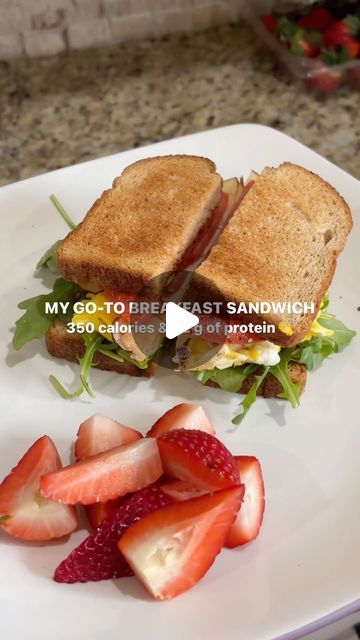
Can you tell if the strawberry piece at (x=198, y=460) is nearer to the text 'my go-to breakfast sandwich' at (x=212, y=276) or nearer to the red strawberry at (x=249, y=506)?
the red strawberry at (x=249, y=506)

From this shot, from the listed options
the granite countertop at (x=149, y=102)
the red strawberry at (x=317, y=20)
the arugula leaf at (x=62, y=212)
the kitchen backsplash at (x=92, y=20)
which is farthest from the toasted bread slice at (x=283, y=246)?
the kitchen backsplash at (x=92, y=20)

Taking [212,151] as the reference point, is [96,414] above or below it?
below

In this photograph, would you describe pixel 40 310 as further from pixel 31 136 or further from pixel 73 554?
pixel 31 136

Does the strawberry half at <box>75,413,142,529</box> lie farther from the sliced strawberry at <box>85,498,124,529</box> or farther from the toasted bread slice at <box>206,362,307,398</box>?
the toasted bread slice at <box>206,362,307,398</box>

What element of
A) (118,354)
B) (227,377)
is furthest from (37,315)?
(227,377)

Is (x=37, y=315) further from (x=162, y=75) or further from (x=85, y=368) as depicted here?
(x=162, y=75)

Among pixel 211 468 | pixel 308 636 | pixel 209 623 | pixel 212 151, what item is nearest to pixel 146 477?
pixel 211 468
